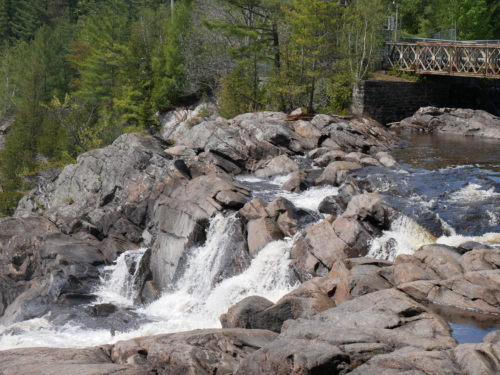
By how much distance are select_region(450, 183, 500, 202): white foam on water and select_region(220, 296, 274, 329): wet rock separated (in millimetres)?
9908

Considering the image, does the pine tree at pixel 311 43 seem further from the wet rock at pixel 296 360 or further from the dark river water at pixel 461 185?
the wet rock at pixel 296 360

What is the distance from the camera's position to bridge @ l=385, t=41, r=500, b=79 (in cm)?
3462

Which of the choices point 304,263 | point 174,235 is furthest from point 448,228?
point 174,235

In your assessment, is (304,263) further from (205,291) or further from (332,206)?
(332,206)

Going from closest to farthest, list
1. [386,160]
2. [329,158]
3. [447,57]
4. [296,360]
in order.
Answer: [296,360] → [386,160] → [329,158] → [447,57]

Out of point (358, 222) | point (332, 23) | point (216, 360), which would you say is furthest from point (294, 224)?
point (332, 23)

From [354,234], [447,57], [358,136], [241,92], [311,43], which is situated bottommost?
[354,234]

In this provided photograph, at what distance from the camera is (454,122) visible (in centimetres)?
3606

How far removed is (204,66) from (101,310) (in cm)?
2666

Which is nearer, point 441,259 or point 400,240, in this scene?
point 441,259

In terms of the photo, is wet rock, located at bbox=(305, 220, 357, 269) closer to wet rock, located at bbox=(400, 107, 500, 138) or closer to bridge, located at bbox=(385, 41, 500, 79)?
wet rock, located at bbox=(400, 107, 500, 138)

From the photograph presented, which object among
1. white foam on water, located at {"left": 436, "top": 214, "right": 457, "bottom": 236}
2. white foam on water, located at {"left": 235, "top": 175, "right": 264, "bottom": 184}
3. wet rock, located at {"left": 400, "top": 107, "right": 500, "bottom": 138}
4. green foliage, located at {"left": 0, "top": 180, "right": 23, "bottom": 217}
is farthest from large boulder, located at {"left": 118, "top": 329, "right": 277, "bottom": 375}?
wet rock, located at {"left": 400, "top": 107, "right": 500, "bottom": 138}

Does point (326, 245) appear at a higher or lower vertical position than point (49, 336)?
higher

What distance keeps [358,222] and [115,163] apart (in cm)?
1434
